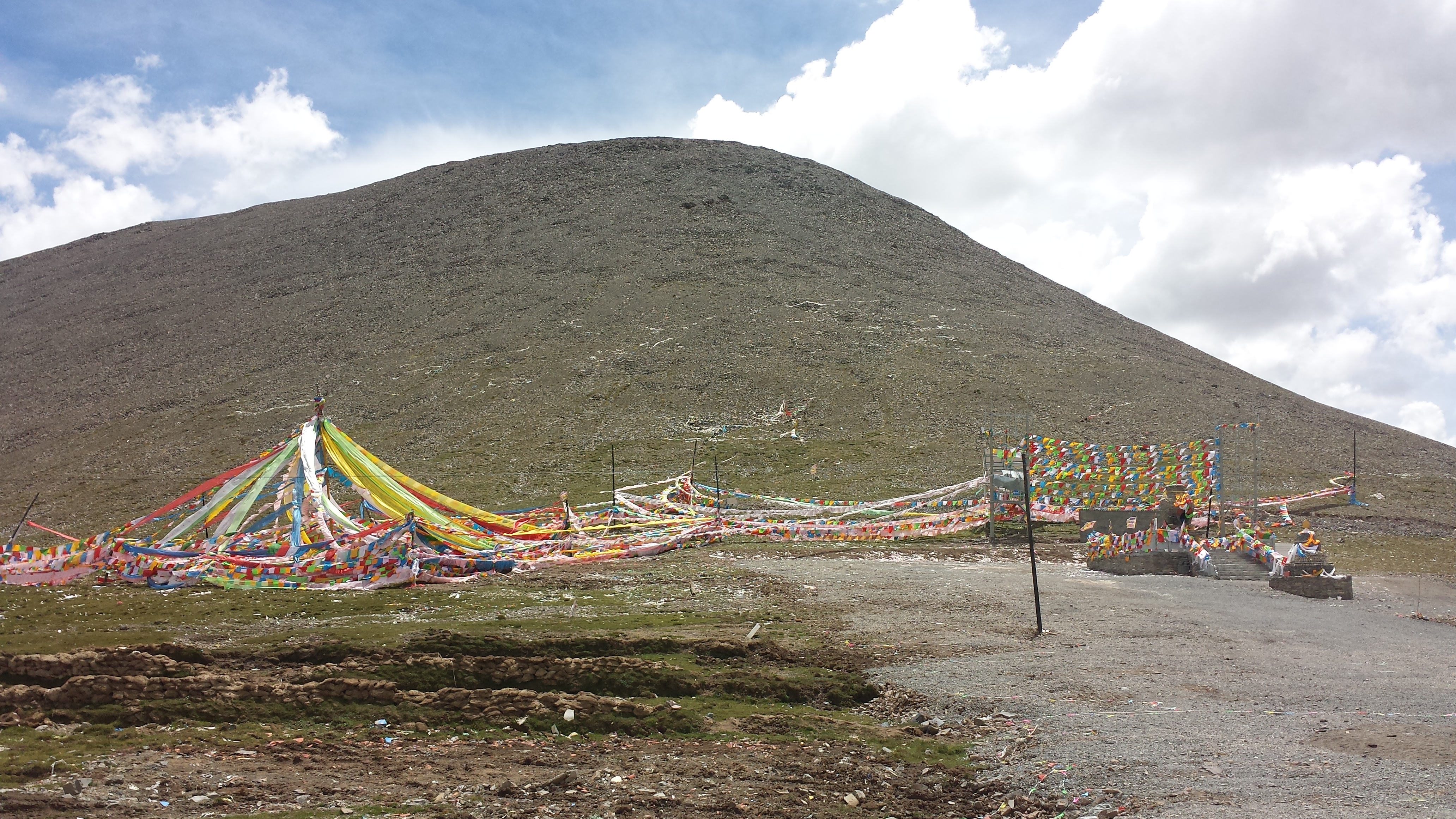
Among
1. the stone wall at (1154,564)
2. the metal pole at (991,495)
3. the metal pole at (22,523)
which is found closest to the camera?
the stone wall at (1154,564)

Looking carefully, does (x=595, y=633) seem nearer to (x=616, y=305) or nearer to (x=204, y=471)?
(x=204, y=471)

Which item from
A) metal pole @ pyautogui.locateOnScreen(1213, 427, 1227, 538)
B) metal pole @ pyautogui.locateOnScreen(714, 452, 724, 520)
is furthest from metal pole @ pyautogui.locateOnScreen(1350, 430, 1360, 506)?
metal pole @ pyautogui.locateOnScreen(714, 452, 724, 520)

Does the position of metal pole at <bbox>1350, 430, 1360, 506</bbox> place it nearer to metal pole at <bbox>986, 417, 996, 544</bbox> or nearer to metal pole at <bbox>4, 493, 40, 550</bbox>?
metal pole at <bbox>986, 417, 996, 544</bbox>

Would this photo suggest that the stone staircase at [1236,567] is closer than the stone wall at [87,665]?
No

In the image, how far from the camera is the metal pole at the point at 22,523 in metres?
18.1

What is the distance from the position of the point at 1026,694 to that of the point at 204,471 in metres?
39.4

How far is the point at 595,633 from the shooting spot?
11367mm

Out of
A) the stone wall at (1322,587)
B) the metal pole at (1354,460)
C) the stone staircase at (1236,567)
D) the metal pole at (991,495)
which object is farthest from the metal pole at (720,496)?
the metal pole at (1354,460)

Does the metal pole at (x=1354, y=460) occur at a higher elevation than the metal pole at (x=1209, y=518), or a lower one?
higher

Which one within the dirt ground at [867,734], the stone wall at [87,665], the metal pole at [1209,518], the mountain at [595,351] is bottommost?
the dirt ground at [867,734]

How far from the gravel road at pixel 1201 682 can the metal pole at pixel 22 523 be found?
15.5 m

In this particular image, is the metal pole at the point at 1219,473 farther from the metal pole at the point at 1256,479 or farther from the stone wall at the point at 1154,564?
the stone wall at the point at 1154,564

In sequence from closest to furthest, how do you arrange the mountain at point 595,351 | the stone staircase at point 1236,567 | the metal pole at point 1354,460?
1. the stone staircase at point 1236,567
2. the metal pole at point 1354,460
3. the mountain at point 595,351

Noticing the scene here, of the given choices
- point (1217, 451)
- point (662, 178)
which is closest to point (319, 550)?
point (1217, 451)
